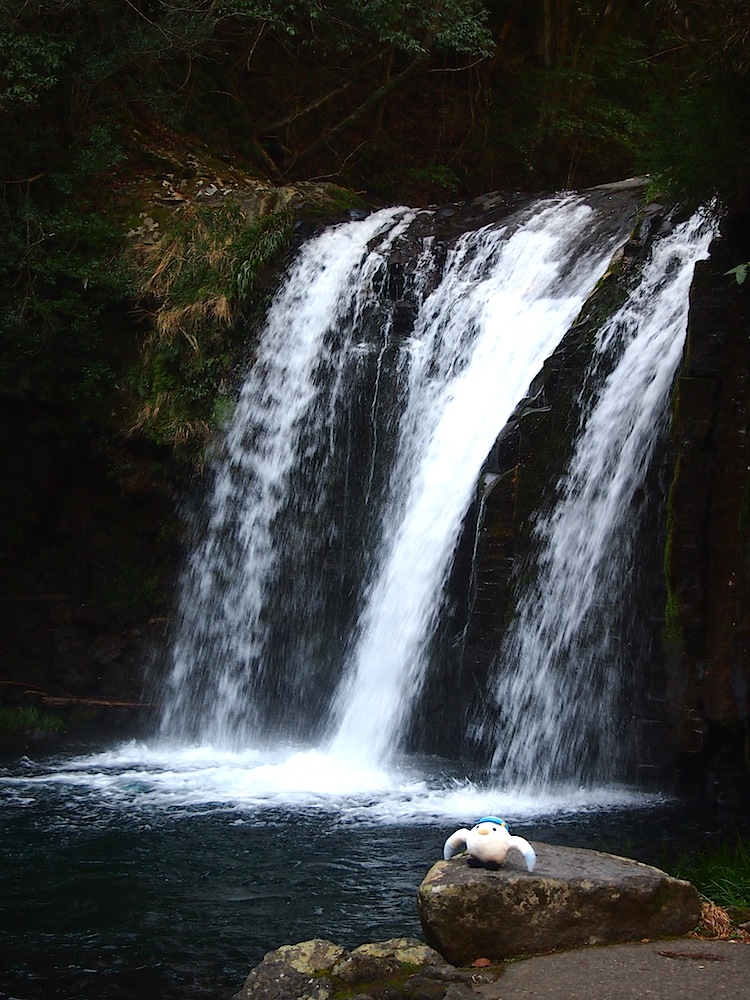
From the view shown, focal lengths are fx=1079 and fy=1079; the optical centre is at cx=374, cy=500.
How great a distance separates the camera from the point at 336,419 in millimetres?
11539

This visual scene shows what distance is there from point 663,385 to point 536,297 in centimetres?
288

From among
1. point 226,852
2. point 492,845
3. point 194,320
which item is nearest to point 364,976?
point 492,845

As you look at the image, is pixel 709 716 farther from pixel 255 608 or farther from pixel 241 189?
pixel 241 189

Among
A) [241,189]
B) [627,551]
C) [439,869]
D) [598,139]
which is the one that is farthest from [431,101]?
[439,869]

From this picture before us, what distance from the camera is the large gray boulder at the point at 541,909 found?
4.21 m

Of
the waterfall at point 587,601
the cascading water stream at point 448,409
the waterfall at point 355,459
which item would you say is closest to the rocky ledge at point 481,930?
the waterfall at point 587,601

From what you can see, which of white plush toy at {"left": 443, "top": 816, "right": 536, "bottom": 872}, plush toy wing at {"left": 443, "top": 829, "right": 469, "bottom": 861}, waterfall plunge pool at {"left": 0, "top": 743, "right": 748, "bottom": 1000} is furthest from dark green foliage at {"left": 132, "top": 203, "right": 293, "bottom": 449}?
white plush toy at {"left": 443, "top": 816, "right": 536, "bottom": 872}

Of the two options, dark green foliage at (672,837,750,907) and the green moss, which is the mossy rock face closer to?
dark green foliage at (672,837,750,907)

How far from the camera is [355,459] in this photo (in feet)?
37.0

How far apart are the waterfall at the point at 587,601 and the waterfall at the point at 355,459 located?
4.01ft

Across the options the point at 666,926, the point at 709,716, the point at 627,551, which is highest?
the point at 627,551

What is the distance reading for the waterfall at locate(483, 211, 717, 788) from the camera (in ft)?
26.9

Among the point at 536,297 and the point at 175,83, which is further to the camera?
the point at 175,83

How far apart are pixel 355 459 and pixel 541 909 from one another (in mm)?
7365
